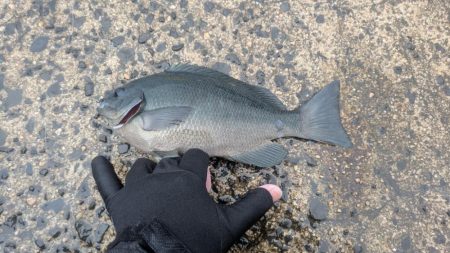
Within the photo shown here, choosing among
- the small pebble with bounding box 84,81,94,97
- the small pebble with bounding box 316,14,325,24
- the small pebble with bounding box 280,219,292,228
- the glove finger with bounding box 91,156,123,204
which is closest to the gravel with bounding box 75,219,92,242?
the glove finger with bounding box 91,156,123,204

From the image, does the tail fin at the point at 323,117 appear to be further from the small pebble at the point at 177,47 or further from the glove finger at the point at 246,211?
the small pebble at the point at 177,47

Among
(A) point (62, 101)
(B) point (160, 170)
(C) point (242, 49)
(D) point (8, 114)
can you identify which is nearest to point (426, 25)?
(C) point (242, 49)

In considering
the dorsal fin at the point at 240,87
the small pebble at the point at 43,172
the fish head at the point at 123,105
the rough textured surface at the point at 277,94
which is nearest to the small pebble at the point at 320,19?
the rough textured surface at the point at 277,94

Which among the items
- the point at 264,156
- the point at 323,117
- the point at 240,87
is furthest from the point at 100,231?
the point at 323,117

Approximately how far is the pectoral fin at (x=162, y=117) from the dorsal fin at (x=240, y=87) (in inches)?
12.5

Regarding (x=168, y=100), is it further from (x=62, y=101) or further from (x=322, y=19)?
(x=322, y=19)

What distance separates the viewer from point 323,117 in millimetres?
2984

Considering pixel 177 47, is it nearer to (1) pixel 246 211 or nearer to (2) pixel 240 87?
(2) pixel 240 87

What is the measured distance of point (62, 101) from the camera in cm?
318

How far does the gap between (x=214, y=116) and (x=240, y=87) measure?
1.02 ft

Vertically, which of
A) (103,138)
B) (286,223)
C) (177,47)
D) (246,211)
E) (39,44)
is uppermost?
(39,44)

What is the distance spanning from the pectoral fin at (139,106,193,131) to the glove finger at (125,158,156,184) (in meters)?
0.23

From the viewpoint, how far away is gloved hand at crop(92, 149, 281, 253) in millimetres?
2391

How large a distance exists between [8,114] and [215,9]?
5.51 ft
